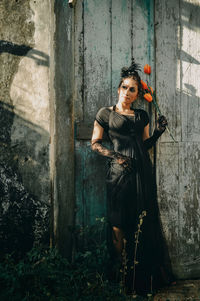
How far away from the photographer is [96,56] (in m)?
3.06

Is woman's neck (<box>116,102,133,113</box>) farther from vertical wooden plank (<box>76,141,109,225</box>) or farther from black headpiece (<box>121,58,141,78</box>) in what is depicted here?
vertical wooden plank (<box>76,141,109,225</box>)

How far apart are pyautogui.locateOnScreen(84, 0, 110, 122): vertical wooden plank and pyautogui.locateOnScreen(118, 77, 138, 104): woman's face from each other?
0.92ft

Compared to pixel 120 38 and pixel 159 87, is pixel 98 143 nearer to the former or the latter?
pixel 159 87

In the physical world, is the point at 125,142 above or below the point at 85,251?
above

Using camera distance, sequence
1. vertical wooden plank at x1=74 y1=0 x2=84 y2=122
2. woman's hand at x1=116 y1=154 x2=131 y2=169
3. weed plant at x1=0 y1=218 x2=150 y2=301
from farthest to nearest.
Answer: vertical wooden plank at x1=74 y1=0 x2=84 y2=122
woman's hand at x1=116 y1=154 x2=131 y2=169
weed plant at x1=0 y1=218 x2=150 y2=301

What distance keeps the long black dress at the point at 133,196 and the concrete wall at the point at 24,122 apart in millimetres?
631

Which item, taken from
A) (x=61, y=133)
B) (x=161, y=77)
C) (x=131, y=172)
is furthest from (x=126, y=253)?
(x=161, y=77)

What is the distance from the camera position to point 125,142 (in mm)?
2803

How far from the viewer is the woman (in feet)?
9.05

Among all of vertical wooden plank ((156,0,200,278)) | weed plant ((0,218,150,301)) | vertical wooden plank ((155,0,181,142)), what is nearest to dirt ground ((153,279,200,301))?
vertical wooden plank ((156,0,200,278))

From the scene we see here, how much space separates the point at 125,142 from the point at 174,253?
1.38m

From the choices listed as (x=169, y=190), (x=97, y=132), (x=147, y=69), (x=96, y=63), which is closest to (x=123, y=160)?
(x=97, y=132)

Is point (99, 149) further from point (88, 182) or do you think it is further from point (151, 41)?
point (151, 41)

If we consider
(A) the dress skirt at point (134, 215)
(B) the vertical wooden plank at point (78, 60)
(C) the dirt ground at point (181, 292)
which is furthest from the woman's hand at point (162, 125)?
(C) the dirt ground at point (181, 292)
